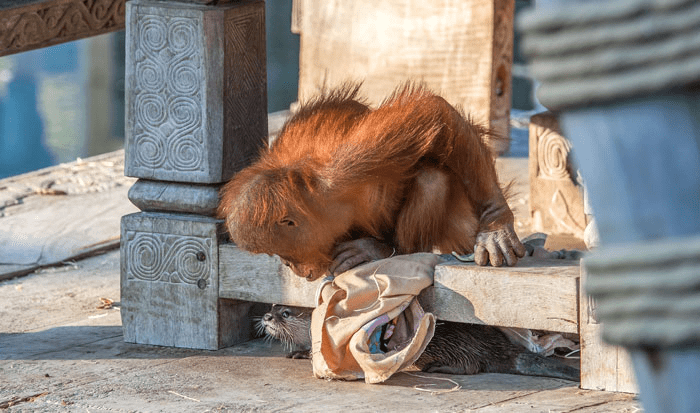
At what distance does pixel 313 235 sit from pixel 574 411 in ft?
3.25

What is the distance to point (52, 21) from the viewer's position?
473 cm

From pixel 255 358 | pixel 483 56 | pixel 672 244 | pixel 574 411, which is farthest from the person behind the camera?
pixel 483 56

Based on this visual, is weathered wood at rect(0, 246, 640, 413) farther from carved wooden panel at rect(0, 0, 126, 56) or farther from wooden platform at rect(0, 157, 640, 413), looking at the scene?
carved wooden panel at rect(0, 0, 126, 56)

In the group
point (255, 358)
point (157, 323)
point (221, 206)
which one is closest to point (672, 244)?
point (221, 206)

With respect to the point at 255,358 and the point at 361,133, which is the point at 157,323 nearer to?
the point at 255,358

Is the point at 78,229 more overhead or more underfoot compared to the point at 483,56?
more underfoot

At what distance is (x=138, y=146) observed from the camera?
13.5 feet

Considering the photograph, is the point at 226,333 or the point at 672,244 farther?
the point at 226,333

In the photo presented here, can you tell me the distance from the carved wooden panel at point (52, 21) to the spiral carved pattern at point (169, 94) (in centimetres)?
73

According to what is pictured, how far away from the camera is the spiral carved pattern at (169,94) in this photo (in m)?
3.99

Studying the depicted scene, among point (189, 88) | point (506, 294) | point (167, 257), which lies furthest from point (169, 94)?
point (506, 294)

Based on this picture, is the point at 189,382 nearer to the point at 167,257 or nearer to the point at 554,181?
the point at 167,257

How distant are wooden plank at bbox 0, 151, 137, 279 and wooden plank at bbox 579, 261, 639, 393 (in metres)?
3.04

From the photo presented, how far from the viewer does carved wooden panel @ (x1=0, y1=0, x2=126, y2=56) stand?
4477 millimetres
